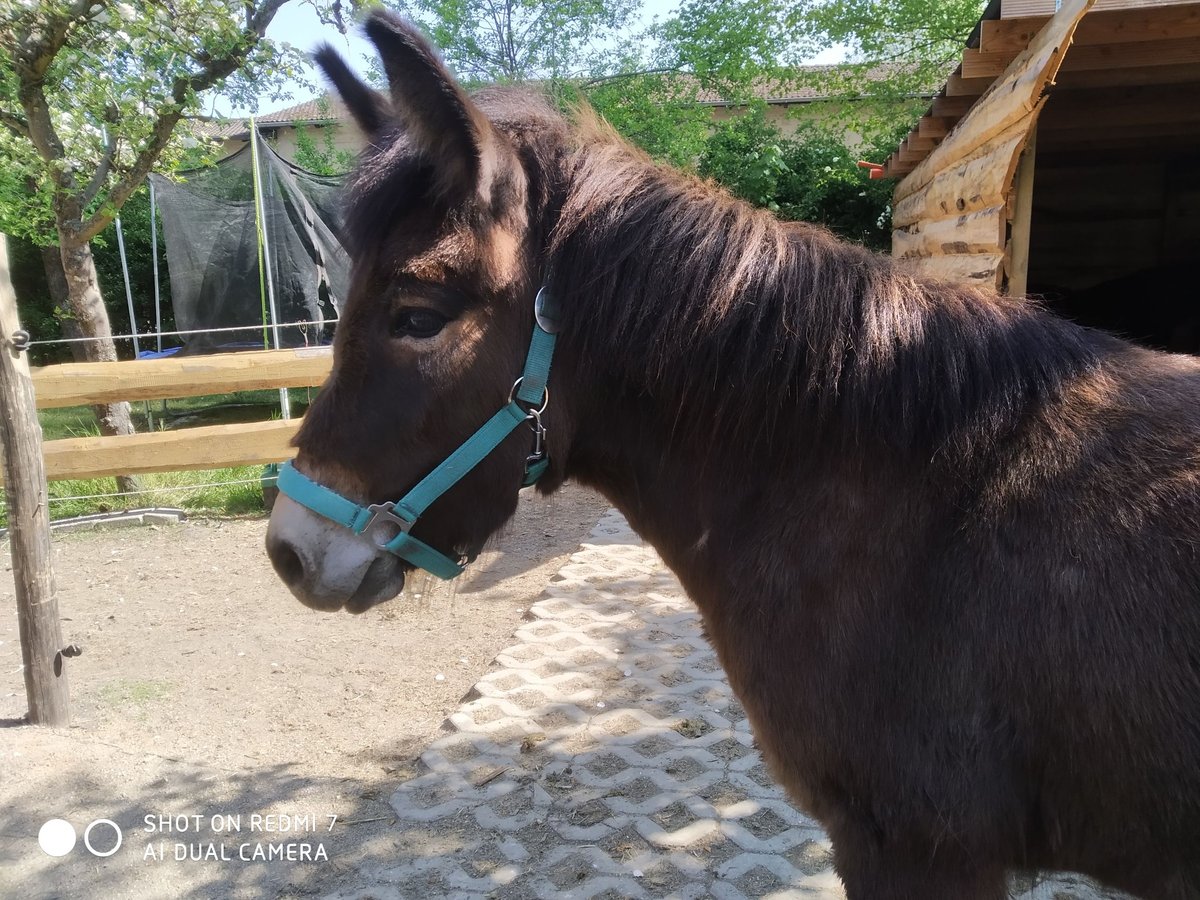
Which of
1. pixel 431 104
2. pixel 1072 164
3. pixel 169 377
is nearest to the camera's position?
pixel 431 104

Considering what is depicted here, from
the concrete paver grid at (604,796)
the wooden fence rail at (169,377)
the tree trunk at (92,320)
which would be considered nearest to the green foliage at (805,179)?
the wooden fence rail at (169,377)

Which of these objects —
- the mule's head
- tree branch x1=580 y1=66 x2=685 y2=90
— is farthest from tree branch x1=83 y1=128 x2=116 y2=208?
tree branch x1=580 y1=66 x2=685 y2=90

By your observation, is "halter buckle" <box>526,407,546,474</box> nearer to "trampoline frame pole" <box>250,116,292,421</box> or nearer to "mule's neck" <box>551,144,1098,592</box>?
"mule's neck" <box>551,144,1098,592</box>

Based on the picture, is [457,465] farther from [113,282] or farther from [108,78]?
[113,282]

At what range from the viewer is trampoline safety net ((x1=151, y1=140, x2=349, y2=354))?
34.9 ft

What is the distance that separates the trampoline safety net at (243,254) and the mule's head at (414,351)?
31.9 ft

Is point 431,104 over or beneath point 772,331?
over

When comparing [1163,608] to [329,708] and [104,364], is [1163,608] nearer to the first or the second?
[329,708]

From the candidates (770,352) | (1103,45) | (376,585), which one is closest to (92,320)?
(376,585)

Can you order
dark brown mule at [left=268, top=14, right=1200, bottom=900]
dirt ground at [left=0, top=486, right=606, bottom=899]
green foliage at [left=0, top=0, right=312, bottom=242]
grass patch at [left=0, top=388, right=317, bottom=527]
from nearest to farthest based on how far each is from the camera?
dark brown mule at [left=268, top=14, right=1200, bottom=900], dirt ground at [left=0, top=486, right=606, bottom=899], green foliage at [left=0, top=0, right=312, bottom=242], grass patch at [left=0, top=388, right=317, bottom=527]

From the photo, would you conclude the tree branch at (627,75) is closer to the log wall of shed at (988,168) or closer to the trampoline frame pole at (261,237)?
the trampoline frame pole at (261,237)

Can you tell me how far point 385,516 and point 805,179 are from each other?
12.9 m

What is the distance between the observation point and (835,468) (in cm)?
152

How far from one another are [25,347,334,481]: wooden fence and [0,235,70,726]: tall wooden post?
2644mm
